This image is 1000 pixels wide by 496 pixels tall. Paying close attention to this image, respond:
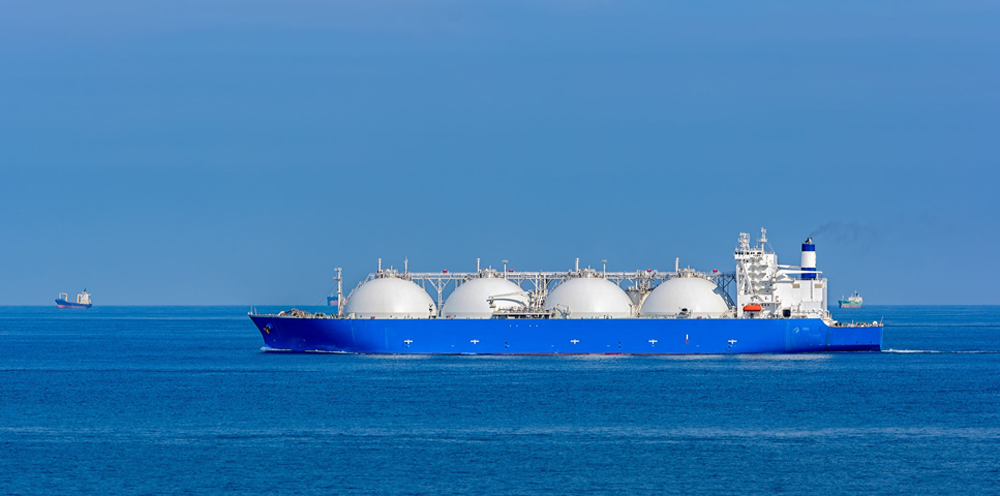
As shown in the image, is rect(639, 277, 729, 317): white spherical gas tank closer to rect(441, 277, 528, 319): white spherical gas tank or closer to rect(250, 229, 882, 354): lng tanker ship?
rect(250, 229, 882, 354): lng tanker ship

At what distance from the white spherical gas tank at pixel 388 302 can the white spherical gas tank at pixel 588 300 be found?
854 centimetres

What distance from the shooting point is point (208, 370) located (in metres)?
71.1

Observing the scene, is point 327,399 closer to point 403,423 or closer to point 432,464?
point 403,423

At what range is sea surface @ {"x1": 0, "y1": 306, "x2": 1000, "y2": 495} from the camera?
3588 centimetres

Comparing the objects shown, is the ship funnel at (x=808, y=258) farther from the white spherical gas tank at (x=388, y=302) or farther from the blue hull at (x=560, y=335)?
the white spherical gas tank at (x=388, y=302)

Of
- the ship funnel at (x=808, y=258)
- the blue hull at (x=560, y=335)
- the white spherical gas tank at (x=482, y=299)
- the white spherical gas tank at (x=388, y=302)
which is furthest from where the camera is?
the ship funnel at (x=808, y=258)

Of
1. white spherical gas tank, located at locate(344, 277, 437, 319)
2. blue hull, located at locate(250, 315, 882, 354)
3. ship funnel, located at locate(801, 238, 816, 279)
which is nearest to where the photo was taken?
blue hull, located at locate(250, 315, 882, 354)

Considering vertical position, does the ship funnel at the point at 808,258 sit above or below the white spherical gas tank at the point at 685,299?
above

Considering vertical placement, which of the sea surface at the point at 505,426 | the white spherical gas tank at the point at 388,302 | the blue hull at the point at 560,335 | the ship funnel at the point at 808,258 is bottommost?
the sea surface at the point at 505,426

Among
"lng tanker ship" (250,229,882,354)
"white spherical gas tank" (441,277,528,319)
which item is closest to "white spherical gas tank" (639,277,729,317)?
"lng tanker ship" (250,229,882,354)

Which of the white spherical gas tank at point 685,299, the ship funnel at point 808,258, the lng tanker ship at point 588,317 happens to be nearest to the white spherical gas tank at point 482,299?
the lng tanker ship at point 588,317

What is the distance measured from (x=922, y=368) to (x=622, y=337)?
60.3ft

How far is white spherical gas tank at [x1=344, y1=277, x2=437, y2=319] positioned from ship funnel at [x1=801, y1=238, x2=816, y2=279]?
997 inches

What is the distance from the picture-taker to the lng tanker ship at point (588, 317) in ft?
247
